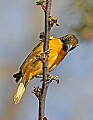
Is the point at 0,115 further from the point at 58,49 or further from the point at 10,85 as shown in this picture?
the point at 58,49

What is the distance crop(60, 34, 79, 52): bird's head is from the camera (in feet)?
8.47

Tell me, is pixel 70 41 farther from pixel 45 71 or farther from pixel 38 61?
pixel 45 71

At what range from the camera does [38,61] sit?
2.24 metres

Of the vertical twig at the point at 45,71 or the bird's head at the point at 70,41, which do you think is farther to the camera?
the bird's head at the point at 70,41

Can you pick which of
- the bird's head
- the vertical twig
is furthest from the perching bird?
the vertical twig

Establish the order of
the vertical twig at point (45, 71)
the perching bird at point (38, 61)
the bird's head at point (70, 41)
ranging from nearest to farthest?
the vertical twig at point (45, 71) → the perching bird at point (38, 61) → the bird's head at point (70, 41)

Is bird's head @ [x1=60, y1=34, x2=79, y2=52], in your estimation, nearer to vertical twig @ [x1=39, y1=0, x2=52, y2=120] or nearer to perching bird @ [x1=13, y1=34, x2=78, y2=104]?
perching bird @ [x1=13, y1=34, x2=78, y2=104]

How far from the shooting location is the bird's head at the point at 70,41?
2582 mm

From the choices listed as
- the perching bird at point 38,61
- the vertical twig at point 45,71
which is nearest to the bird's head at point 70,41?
the perching bird at point 38,61

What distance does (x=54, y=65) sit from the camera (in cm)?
260

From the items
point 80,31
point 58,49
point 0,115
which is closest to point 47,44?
point 80,31

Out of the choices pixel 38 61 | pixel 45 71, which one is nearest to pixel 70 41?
pixel 38 61

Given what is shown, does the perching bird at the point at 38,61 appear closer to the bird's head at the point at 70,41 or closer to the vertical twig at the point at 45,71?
the bird's head at the point at 70,41

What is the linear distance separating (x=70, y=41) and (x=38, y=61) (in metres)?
0.52
